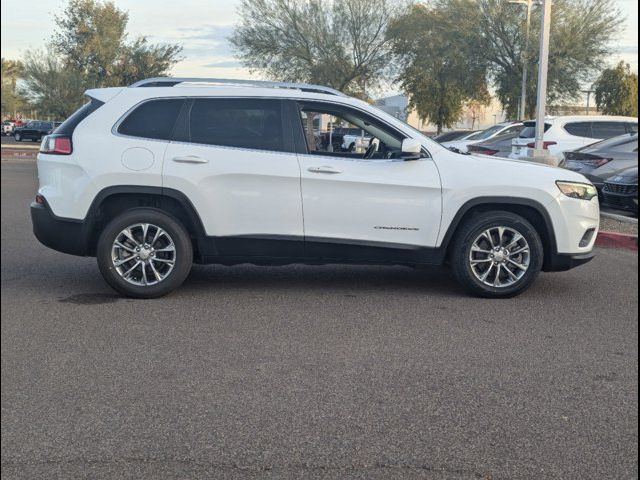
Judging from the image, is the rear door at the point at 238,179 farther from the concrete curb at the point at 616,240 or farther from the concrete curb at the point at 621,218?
the concrete curb at the point at 621,218

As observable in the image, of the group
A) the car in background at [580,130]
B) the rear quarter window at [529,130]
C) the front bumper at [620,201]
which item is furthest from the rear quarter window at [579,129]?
the front bumper at [620,201]

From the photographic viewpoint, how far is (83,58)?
128 inches

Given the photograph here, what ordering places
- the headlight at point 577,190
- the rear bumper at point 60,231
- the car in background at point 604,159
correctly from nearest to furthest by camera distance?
1. the rear bumper at point 60,231
2. the headlight at point 577,190
3. the car in background at point 604,159

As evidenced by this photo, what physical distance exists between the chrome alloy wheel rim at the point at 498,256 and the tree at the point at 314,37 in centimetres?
376

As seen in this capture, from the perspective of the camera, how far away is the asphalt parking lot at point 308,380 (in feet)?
10.7

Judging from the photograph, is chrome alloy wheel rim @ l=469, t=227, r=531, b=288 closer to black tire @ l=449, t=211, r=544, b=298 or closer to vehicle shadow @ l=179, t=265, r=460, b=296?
black tire @ l=449, t=211, r=544, b=298

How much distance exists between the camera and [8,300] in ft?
10.1

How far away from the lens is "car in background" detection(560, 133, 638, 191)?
13.1 metres

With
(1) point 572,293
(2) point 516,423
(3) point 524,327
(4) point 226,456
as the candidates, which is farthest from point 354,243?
(4) point 226,456

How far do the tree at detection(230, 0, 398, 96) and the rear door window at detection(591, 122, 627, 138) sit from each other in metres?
5.56

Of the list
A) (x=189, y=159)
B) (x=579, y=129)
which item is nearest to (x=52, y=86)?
(x=189, y=159)

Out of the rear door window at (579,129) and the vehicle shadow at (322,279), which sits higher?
the rear door window at (579,129)

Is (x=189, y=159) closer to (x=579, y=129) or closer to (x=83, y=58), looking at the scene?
(x=83, y=58)

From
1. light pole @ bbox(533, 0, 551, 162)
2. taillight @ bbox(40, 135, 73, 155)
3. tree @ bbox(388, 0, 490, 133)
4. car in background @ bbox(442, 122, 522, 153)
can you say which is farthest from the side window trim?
car in background @ bbox(442, 122, 522, 153)
